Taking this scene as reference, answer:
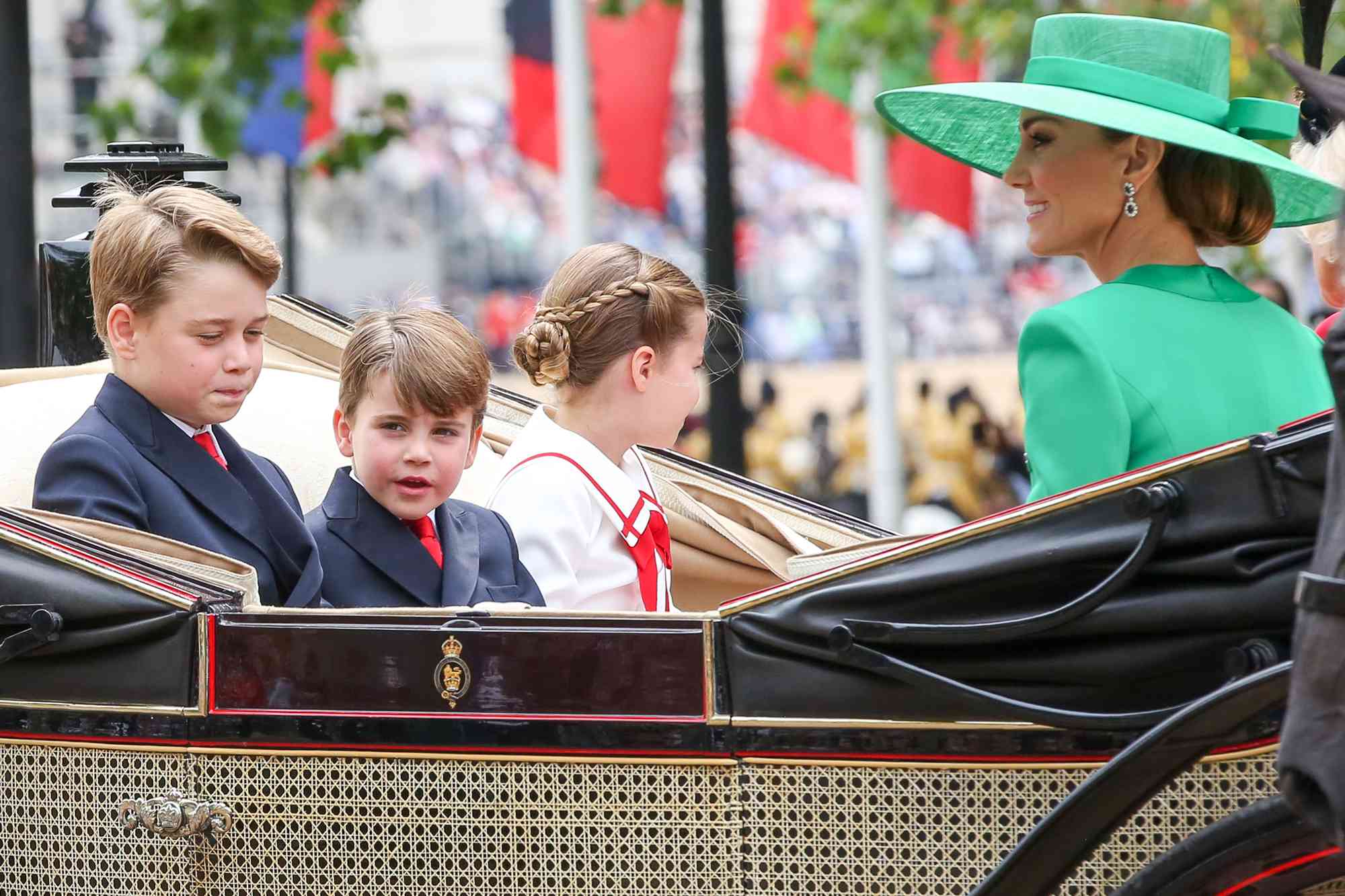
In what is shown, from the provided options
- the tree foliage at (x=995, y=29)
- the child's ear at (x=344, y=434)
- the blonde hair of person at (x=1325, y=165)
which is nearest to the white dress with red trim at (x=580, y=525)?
the child's ear at (x=344, y=434)

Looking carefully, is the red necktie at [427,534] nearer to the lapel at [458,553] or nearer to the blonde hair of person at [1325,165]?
the lapel at [458,553]

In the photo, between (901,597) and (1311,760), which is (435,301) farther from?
(1311,760)

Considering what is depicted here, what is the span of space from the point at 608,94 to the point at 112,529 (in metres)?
6.25

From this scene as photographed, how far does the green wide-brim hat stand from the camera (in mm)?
2291

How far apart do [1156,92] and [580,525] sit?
3.45ft

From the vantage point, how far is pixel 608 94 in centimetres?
818

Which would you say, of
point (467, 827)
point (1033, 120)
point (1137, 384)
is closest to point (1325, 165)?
point (1033, 120)

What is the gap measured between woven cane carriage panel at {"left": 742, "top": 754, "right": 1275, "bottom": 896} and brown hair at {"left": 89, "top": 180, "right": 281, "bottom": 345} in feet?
3.34

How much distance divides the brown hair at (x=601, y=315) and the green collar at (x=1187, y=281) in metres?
0.70

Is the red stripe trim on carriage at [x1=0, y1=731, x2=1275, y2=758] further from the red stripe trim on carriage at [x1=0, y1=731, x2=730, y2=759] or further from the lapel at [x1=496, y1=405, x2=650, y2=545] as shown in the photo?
the lapel at [x1=496, y1=405, x2=650, y2=545]

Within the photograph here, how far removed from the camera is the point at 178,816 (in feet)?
6.82

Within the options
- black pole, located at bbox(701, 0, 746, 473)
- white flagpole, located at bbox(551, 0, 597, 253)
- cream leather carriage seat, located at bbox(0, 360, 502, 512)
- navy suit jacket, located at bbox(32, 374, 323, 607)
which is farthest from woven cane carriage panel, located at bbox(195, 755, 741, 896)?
white flagpole, located at bbox(551, 0, 597, 253)

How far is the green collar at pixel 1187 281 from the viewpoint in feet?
7.70

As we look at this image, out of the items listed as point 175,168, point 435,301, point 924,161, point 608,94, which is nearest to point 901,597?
point 435,301
